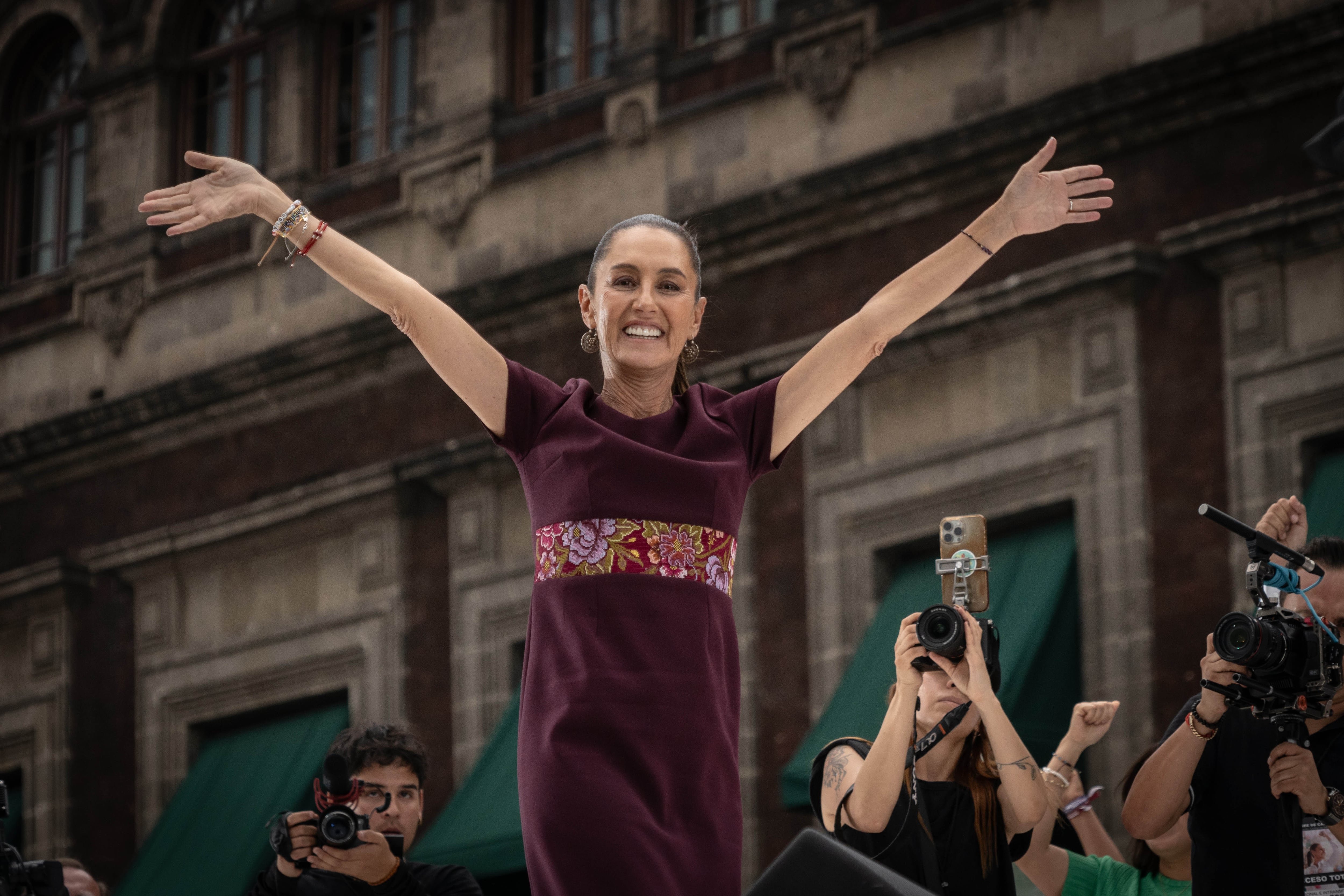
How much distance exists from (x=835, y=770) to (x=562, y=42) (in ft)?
31.9

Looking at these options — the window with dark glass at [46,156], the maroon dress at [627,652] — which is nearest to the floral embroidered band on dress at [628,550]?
the maroon dress at [627,652]

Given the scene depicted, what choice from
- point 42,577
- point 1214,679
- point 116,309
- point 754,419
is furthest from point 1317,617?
point 116,309

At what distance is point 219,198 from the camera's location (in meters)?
3.36

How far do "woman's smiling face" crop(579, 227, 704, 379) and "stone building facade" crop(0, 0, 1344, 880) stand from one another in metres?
6.98

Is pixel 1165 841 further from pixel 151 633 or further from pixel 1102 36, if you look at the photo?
pixel 151 633

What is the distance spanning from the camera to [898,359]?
1145 cm

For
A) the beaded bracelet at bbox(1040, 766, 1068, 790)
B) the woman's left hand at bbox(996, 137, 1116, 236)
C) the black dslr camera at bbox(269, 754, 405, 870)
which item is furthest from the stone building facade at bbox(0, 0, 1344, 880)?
the woman's left hand at bbox(996, 137, 1116, 236)

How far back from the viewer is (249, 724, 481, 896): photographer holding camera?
16.9 feet

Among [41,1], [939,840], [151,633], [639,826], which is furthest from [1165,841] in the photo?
[41,1]

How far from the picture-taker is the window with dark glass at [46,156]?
16453 millimetres

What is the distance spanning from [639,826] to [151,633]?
1220cm

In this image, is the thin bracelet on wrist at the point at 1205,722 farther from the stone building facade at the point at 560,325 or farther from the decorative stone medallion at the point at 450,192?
the decorative stone medallion at the point at 450,192

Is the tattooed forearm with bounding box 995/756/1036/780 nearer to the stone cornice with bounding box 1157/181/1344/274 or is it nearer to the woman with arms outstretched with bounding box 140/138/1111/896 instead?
the woman with arms outstretched with bounding box 140/138/1111/896

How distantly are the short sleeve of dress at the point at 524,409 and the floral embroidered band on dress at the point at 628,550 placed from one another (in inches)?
6.1
